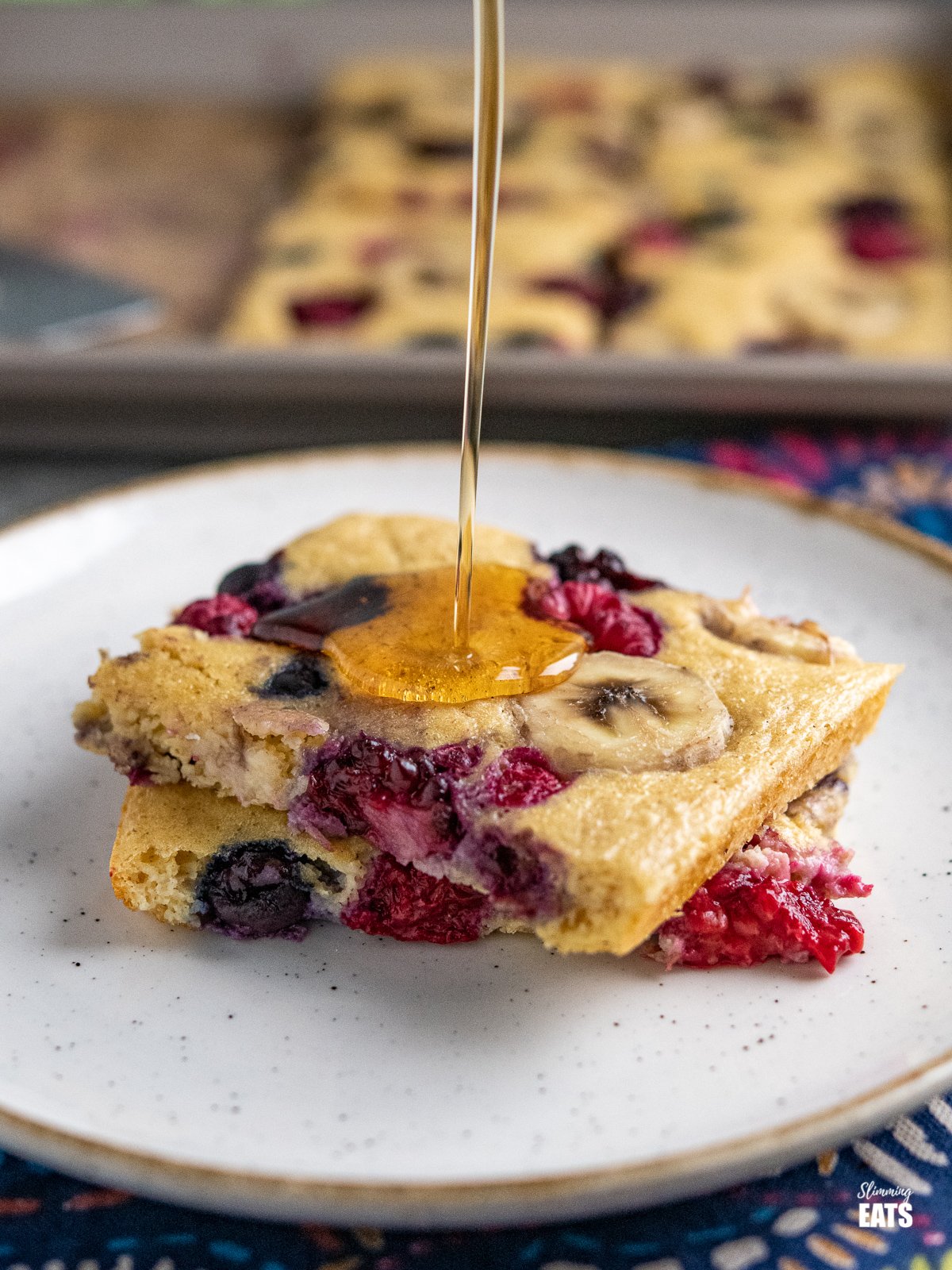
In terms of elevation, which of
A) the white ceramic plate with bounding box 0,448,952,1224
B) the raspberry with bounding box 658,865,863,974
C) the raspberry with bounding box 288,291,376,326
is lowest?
the white ceramic plate with bounding box 0,448,952,1224

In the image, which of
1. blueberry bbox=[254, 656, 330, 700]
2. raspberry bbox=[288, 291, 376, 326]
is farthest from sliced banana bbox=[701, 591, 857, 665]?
raspberry bbox=[288, 291, 376, 326]

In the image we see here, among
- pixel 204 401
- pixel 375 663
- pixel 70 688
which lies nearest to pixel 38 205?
pixel 204 401

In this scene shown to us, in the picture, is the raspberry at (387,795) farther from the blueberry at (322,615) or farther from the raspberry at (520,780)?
the blueberry at (322,615)

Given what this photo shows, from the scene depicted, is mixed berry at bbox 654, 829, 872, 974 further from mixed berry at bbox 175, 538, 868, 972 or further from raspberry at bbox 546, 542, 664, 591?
raspberry at bbox 546, 542, 664, 591

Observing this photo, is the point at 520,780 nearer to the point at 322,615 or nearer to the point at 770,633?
the point at 322,615

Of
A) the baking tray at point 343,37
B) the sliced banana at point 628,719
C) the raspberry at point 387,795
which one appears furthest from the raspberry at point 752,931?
the baking tray at point 343,37

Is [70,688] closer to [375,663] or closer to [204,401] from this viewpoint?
[375,663]
